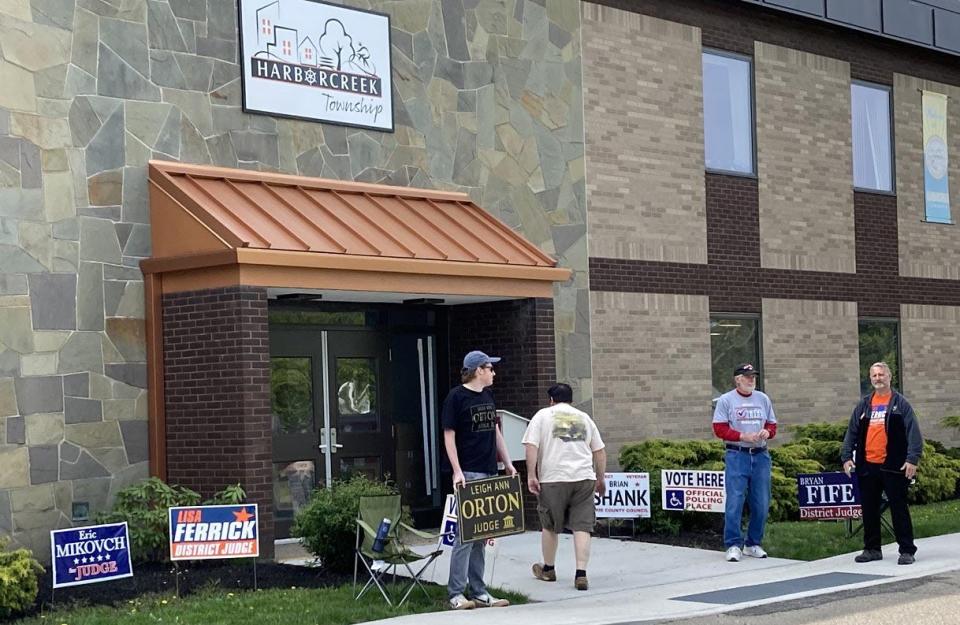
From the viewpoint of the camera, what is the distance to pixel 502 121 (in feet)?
55.7

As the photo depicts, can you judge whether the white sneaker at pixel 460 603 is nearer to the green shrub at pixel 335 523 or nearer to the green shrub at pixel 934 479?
the green shrub at pixel 335 523

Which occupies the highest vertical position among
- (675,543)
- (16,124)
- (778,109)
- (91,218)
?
(778,109)

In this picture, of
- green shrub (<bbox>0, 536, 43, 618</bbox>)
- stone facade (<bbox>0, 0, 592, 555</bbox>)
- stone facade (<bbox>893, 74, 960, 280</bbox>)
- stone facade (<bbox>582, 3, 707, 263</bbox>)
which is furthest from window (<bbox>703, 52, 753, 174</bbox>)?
green shrub (<bbox>0, 536, 43, 618</bbox>)

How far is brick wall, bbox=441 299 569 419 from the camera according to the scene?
16.0 metres

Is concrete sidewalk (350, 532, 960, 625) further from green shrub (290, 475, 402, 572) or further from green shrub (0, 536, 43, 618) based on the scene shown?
green shrub (0, 536, 43, 618)

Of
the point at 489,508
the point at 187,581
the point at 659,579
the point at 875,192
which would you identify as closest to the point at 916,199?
the point at 875,192

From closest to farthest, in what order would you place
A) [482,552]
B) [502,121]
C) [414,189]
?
[482,552] → [414,189] → [502,121]

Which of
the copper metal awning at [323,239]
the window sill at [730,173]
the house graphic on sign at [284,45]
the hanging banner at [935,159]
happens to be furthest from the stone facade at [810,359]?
the house graphic on sign at [284,45]

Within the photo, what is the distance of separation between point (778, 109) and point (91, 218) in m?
11.2

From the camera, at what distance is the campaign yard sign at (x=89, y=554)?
10852 mm

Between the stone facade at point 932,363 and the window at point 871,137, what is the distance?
85.1 inches

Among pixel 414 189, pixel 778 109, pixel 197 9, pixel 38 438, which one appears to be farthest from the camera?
pixel 778 109

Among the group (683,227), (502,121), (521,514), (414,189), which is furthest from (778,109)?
(521,514)

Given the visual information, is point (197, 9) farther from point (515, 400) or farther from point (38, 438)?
point (515, 400)
